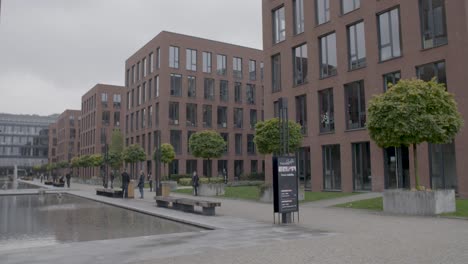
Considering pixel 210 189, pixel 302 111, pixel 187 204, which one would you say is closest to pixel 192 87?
pixel 302 111

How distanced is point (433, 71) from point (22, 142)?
138m

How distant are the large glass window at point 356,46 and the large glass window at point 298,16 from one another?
467 centimetres

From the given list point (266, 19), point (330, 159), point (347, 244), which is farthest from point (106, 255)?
point (266, 19)

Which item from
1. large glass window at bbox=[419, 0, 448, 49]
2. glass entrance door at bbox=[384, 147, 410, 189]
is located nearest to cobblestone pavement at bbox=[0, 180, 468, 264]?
glass entrance door at bbox=[384, 147, 410, 189]

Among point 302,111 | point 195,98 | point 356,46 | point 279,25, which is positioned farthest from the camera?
point 195,98

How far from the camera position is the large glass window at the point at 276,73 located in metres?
33.1

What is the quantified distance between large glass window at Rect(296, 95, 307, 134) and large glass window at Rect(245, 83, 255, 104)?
84.2ft

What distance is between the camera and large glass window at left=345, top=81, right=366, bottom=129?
25969mm

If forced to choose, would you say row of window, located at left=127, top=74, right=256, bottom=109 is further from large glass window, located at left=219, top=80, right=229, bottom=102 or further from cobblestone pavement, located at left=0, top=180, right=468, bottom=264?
cobblestone pavement, located at left=0, top=180, right=468, bottom=264

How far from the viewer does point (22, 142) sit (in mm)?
134875

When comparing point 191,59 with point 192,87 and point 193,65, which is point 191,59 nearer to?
point 193,65

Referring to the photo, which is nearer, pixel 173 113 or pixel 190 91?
pixel 173 113

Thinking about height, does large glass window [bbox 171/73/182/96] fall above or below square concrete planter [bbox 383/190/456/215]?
above

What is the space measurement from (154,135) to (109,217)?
34737 mm
